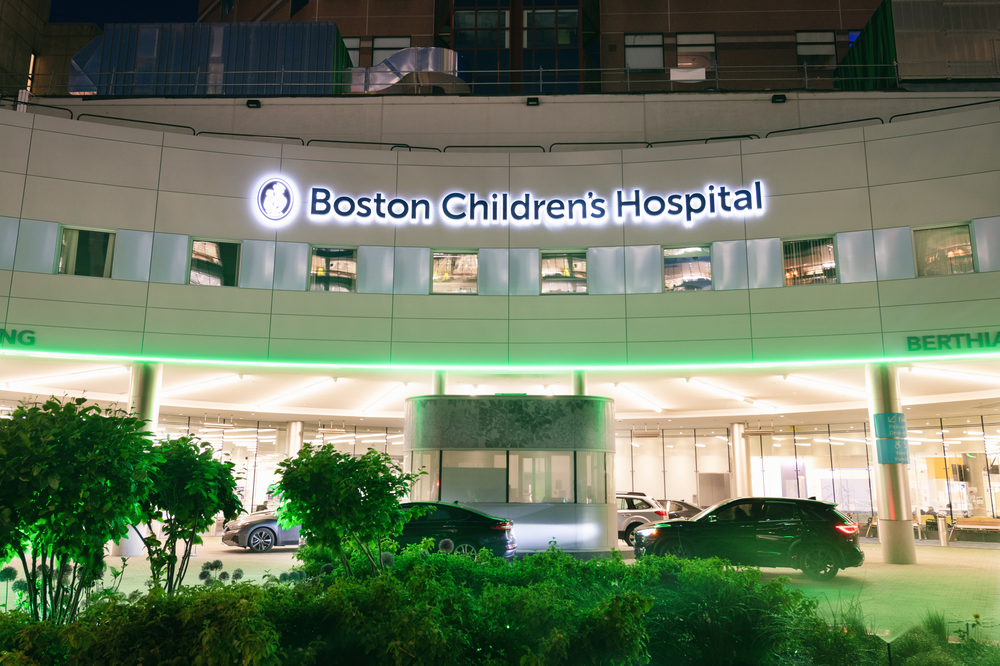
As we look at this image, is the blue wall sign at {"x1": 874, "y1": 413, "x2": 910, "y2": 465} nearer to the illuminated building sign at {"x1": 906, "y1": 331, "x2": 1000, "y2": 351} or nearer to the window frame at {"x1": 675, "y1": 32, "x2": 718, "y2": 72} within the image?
the illuminated building sign at {"x1": 906, "y1": 331, "x2": 1000, "y2": 351}

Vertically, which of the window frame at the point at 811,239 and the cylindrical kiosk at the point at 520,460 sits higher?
the window frame at the point at 811,239

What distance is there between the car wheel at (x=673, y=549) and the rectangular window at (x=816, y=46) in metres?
24.8

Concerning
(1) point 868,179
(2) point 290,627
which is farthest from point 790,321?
(2) point 290,627

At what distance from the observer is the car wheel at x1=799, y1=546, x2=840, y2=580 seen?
52.0 feet

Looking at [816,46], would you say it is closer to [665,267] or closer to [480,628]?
[665,267]

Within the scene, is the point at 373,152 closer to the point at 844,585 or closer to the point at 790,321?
the point at 790,321

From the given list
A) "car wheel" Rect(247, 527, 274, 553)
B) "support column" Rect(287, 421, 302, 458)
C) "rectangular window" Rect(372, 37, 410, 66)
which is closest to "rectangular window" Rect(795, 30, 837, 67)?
"rectangular window" Rect(372, 37, 410, 66)

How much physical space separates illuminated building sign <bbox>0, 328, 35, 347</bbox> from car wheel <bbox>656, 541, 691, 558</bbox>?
52.4ft

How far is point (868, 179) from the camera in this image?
1930cm

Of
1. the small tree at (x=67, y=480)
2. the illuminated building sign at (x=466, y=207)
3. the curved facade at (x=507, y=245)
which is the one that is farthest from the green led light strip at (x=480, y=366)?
the small tree at (x=67, y=480)

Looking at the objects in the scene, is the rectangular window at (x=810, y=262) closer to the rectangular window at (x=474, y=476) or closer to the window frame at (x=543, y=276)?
the window frame at (x=543, y=276)

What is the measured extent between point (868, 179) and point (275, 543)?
60.9 feet

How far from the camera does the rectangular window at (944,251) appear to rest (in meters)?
18.4

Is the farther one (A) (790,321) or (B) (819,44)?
(B) (819,44)
